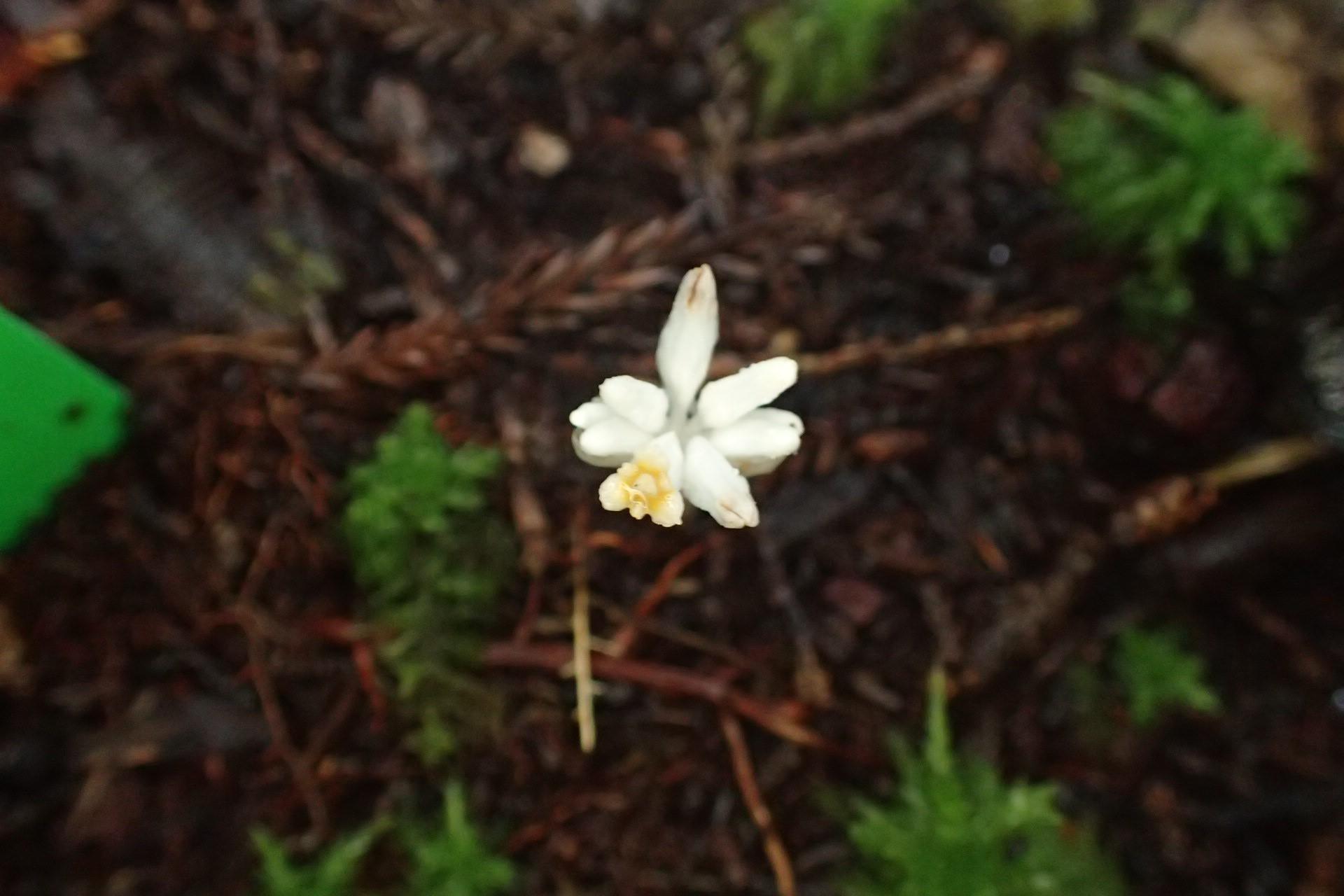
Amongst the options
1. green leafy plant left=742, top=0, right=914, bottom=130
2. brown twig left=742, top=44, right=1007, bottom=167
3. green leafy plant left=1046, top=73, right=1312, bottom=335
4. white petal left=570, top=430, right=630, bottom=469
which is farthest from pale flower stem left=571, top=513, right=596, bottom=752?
green leafy plant left=1046, top=73, right=1312, bottom=335

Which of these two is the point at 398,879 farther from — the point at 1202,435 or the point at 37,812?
the point at 1202,435

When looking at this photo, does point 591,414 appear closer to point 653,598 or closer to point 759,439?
point 759,439

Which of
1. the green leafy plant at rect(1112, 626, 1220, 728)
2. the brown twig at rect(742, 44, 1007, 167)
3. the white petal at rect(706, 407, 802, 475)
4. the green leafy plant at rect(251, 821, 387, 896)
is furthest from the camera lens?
the brown twig at rect(742, 44, 1007, 167)

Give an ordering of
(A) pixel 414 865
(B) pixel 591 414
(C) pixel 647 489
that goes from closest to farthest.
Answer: (C) pixel 647 489, (B) pixel 591 414, (A) pixel 414 865

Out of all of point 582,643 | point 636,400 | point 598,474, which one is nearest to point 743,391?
point 636,400

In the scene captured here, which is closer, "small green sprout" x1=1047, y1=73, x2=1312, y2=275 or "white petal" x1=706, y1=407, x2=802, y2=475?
"white petal" x1=706, y1=407, x2=802, y2=475

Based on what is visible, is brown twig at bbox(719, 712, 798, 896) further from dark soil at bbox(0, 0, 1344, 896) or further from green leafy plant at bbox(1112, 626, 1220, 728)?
green leafy plant at bbox(1112, 626, 1220, 728)
